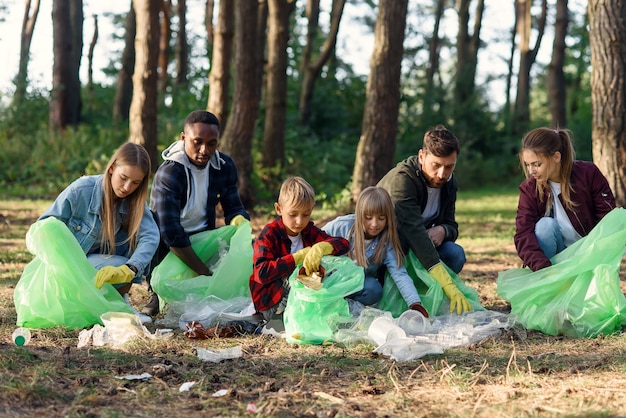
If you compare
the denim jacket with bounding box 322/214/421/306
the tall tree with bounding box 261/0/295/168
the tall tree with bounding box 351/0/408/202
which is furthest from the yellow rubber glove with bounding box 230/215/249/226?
the tall tree with bounding box 261/0/295/168

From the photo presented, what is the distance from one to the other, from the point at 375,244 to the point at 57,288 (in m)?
1.80

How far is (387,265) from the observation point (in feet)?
15.3

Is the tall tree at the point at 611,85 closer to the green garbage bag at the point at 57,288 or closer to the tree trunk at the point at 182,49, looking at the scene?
the green garbage bag at the point at 57,288

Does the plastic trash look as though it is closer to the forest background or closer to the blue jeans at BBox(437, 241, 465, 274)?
the blue jeans at BBox(437, 241, 465, 274)

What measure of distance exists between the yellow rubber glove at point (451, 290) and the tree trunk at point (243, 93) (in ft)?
20.6

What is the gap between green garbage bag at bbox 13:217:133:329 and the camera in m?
4.16

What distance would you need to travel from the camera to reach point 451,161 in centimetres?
465

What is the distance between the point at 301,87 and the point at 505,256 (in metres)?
11.6

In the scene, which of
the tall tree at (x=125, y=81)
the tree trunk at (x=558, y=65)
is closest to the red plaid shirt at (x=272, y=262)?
the tree trunk at (x=558, y=65)

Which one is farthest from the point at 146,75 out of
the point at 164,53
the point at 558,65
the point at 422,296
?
the point at 164,53

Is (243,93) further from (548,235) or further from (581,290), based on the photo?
(581,290)

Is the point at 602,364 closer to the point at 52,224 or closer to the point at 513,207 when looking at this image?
the point at 52,224

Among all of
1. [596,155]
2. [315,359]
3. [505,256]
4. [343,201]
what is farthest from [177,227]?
[343,201]

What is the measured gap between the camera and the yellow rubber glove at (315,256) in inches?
161
